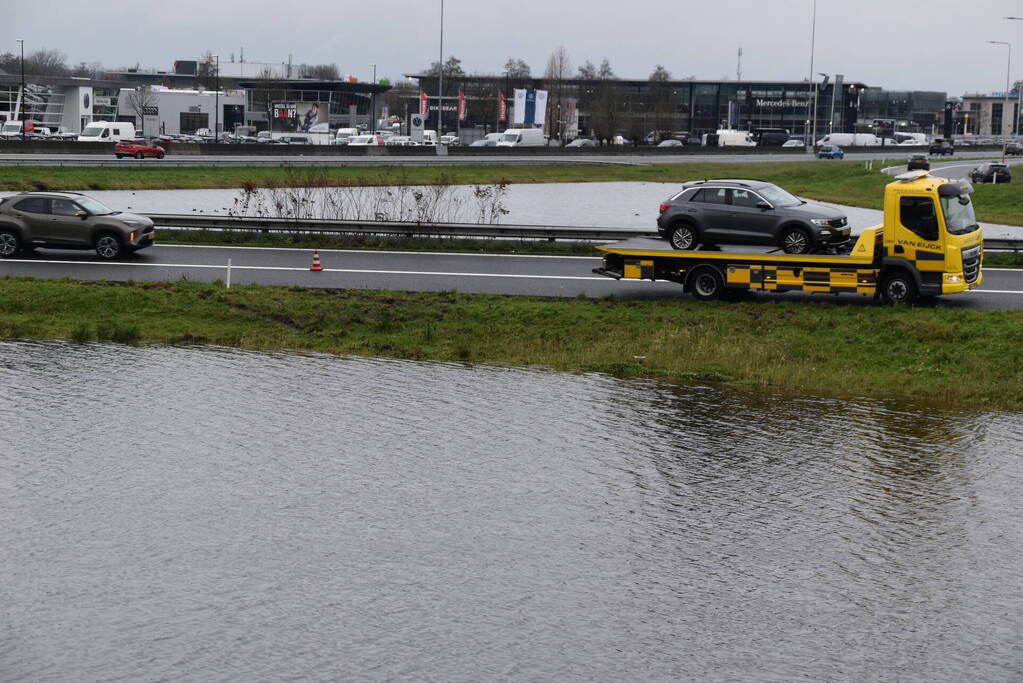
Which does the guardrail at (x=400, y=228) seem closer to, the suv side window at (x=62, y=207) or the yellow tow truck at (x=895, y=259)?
the suv side window at (x=62, y=207)

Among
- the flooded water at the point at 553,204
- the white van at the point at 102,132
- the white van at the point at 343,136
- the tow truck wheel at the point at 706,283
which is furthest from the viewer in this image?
the white van at the point at 343,136

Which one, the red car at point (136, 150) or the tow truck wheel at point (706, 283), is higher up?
Result: the red car at point (136, 150)

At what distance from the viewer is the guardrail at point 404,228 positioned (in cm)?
3288

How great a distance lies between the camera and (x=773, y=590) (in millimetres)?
12344

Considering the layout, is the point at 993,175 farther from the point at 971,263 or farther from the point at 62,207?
the point at 62,207

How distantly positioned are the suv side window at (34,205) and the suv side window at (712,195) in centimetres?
1600

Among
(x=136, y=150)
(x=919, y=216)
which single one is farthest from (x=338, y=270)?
(x=136, y=150)

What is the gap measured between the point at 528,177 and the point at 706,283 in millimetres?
47615

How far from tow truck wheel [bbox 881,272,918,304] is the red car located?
59451 millimetres

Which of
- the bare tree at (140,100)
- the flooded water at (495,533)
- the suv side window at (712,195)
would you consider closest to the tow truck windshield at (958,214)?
the suv side window at (712,195)

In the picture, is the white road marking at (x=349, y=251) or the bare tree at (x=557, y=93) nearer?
the white road marking at (x=349, y=251)

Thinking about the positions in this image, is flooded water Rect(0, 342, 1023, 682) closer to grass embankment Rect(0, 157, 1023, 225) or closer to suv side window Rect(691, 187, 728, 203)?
suv side window Rect(691, 187, 728, 203)

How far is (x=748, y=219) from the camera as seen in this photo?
24.6 m

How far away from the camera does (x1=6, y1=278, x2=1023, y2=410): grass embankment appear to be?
69.1ft
